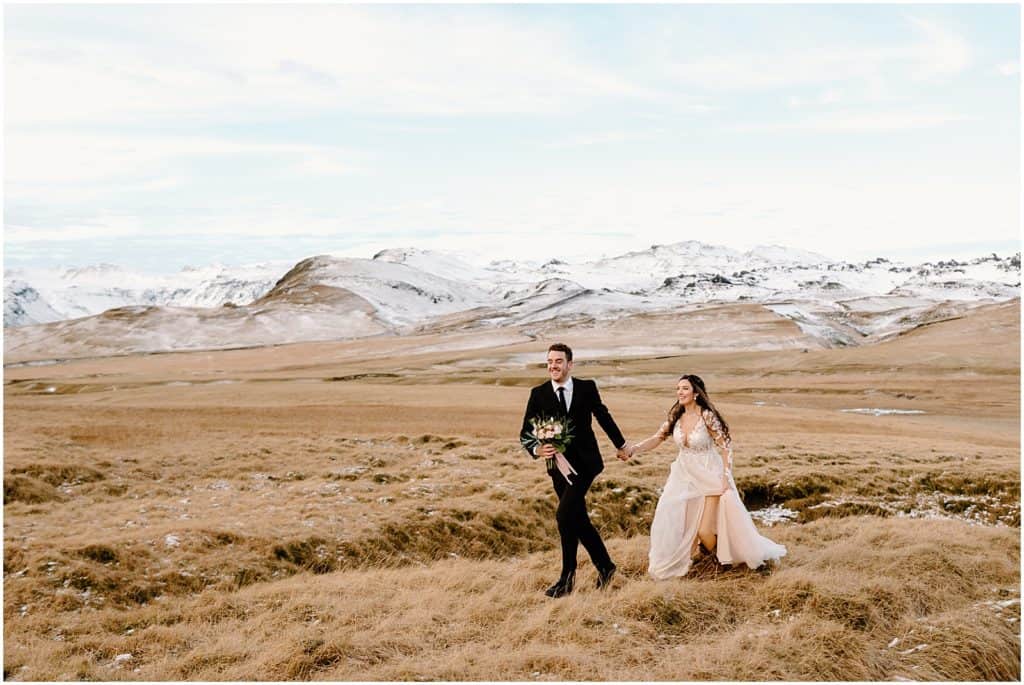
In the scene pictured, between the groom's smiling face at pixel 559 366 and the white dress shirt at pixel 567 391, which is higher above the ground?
the groom's smiling face at pixel 559 366

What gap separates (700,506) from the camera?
12.1m

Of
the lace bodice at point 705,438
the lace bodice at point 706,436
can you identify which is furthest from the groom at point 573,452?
the lace bodice at point 706,436

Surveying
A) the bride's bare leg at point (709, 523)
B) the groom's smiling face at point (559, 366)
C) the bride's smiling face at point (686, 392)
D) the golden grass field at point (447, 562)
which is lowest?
the golden grass field at point (447, 562)

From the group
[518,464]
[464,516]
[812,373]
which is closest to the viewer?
[464,516]

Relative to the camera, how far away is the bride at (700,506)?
38.9ft

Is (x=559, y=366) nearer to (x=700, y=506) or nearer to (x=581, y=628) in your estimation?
(x=700, y=506)

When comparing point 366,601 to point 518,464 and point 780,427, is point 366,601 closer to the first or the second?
point 518,464

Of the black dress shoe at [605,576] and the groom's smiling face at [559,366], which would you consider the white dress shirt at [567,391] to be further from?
the black dress shoe at [605,576]

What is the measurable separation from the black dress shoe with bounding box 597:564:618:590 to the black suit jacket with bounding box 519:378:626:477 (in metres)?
1.48

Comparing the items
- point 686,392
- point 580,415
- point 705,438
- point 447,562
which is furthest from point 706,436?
point 447,562

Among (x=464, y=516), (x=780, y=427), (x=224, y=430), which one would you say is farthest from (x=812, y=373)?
(x=464, y=516)

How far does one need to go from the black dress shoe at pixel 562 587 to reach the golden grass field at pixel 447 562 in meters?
0.29

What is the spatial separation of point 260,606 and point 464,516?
7.16m

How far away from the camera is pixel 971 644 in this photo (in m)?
9.05
